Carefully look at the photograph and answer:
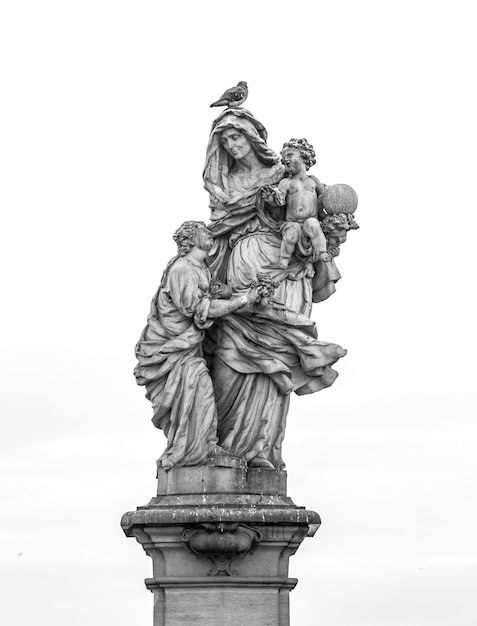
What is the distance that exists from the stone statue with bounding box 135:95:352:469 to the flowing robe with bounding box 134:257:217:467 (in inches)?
0.5

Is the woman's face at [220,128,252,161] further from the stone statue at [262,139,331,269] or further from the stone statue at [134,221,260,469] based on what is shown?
the stone statue at [134,221,260,469]

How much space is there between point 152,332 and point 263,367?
1384mm

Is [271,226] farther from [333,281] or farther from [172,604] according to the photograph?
[172,604]

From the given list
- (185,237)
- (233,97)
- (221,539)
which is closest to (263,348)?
(185,237)

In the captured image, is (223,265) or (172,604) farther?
(223,265)

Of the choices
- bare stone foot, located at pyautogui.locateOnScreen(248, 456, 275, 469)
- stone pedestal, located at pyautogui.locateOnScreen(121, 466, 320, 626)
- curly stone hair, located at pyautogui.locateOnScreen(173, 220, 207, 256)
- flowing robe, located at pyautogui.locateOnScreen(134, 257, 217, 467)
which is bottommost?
stone pedestal, located at pyautogui.locateOnScreen(121, 466, 320, 626)

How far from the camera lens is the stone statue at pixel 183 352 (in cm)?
2339

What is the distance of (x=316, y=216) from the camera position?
24234mm

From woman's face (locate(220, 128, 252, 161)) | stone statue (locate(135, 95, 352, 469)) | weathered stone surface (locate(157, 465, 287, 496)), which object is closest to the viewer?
weathered stone surface (locate(157, 465, 287, 496))

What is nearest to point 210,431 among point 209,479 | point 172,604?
point 209,479

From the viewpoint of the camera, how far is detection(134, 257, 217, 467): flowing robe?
23391mm

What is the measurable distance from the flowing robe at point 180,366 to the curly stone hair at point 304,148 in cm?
188

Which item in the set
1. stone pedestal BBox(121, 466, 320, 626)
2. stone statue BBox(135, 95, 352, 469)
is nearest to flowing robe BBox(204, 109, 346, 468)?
stone statue BBox(135, 95, 352, 469)

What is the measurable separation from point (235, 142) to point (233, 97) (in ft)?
2.10
